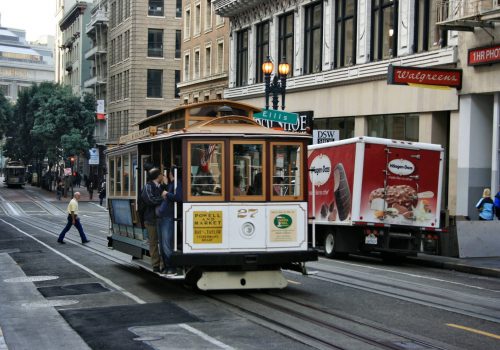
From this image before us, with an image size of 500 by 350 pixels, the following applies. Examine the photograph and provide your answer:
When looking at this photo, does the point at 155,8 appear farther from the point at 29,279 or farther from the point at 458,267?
the point at 29,279

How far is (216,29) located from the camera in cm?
5209

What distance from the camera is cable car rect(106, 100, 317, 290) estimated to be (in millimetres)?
13344

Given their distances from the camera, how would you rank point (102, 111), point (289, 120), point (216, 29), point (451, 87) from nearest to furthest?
point (289, 120), point (451, 87), point (216, 29), point (102, 111)

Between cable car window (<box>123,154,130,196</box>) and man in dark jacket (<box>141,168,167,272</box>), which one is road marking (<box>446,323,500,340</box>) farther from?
cable car window (<box>123,154,130,196</box>)

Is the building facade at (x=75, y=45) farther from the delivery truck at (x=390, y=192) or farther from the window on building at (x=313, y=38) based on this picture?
the delivery truck at (x=390, y=192)

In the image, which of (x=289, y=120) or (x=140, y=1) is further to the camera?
(x=140, y=1)

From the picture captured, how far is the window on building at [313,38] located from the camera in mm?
38031

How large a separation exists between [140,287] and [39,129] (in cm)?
6563

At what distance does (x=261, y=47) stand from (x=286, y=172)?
31.5 meters

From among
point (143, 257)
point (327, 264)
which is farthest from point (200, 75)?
point (143, 257)

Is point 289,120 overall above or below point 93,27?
below

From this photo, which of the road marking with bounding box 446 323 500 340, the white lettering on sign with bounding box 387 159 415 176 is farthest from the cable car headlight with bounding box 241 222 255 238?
the white lettering on sign with bounding box 387 159 415 176

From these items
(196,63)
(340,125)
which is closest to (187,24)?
(196,63)

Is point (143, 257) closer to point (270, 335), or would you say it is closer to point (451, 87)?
point (270, 335)
